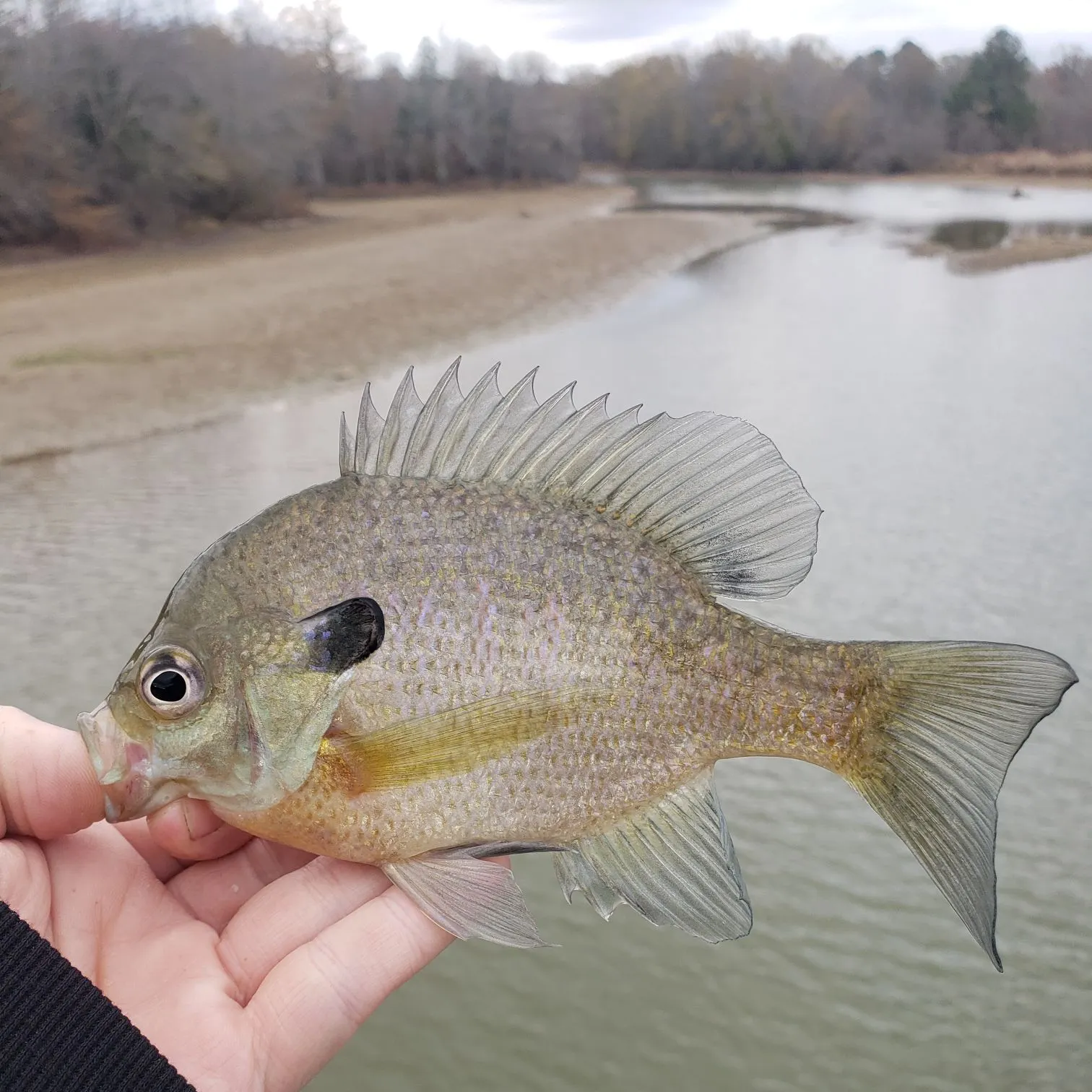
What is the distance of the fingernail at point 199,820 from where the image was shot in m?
1.69

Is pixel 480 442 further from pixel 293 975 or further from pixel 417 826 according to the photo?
pixel 293 975

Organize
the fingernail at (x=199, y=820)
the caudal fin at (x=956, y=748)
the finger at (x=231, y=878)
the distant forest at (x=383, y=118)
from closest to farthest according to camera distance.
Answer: the caudal fin at (x=956, y=748) → the fingernail at (x=199, y=820) → the finger at (x=231, y=878) → the distant forest at (x=383, y=118)

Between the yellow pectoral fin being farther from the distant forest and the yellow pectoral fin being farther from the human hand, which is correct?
Result: the distant forest

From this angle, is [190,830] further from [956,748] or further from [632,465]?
[956,748]

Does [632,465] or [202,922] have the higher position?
[632,465]

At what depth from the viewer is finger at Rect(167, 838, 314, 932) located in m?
1.92

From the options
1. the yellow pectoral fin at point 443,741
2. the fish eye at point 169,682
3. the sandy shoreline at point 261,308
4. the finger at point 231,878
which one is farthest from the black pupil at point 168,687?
the sandy shoreline at point 261,308

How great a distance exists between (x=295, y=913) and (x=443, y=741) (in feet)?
1.66

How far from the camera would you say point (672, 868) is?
1.63 m

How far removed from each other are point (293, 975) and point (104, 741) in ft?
1.60

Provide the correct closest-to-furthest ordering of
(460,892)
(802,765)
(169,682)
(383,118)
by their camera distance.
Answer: (169,682)
(460,892)
(802,765)
(383,118)

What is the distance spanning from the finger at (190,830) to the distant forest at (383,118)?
17.6 metres

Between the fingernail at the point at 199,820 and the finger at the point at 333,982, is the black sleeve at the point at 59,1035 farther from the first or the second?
the fingernail at the point at 199,820

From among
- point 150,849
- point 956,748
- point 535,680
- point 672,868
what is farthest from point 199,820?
point 956,748
